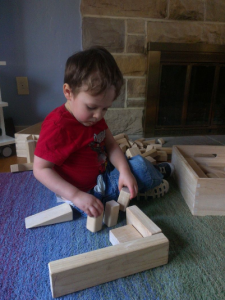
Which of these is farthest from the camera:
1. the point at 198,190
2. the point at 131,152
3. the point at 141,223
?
the point at 131,152

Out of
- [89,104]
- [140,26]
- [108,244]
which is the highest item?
[140,26]

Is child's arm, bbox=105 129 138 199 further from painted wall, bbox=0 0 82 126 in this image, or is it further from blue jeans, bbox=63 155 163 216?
painted wall, bbox=0 0 82 126

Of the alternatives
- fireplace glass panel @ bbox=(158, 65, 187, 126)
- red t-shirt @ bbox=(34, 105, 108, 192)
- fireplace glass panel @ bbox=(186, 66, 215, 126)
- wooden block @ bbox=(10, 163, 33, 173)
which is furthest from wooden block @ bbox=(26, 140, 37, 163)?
fireplace glass panel @ bbox=(186, 66, 215, 126)

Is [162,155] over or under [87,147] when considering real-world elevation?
under

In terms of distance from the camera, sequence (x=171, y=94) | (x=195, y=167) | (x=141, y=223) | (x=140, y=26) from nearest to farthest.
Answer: (x=141, y=223), (x=195, y=167), (x=140, y=26), (x=171, y=94)

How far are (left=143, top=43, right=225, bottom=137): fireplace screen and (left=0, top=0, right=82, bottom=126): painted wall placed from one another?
0.51 m

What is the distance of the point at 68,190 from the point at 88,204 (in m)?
0.07

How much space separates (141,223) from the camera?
60cm

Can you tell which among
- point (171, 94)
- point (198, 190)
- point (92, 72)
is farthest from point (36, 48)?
point (198, 190)

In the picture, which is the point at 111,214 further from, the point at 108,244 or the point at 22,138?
the point at 22,138

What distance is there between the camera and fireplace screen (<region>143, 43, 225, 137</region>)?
4.70 feet

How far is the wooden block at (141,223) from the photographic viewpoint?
22.5 inches

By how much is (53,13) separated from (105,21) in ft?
1.02

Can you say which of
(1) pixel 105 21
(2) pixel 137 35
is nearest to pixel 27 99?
(1) pixel 105 21
